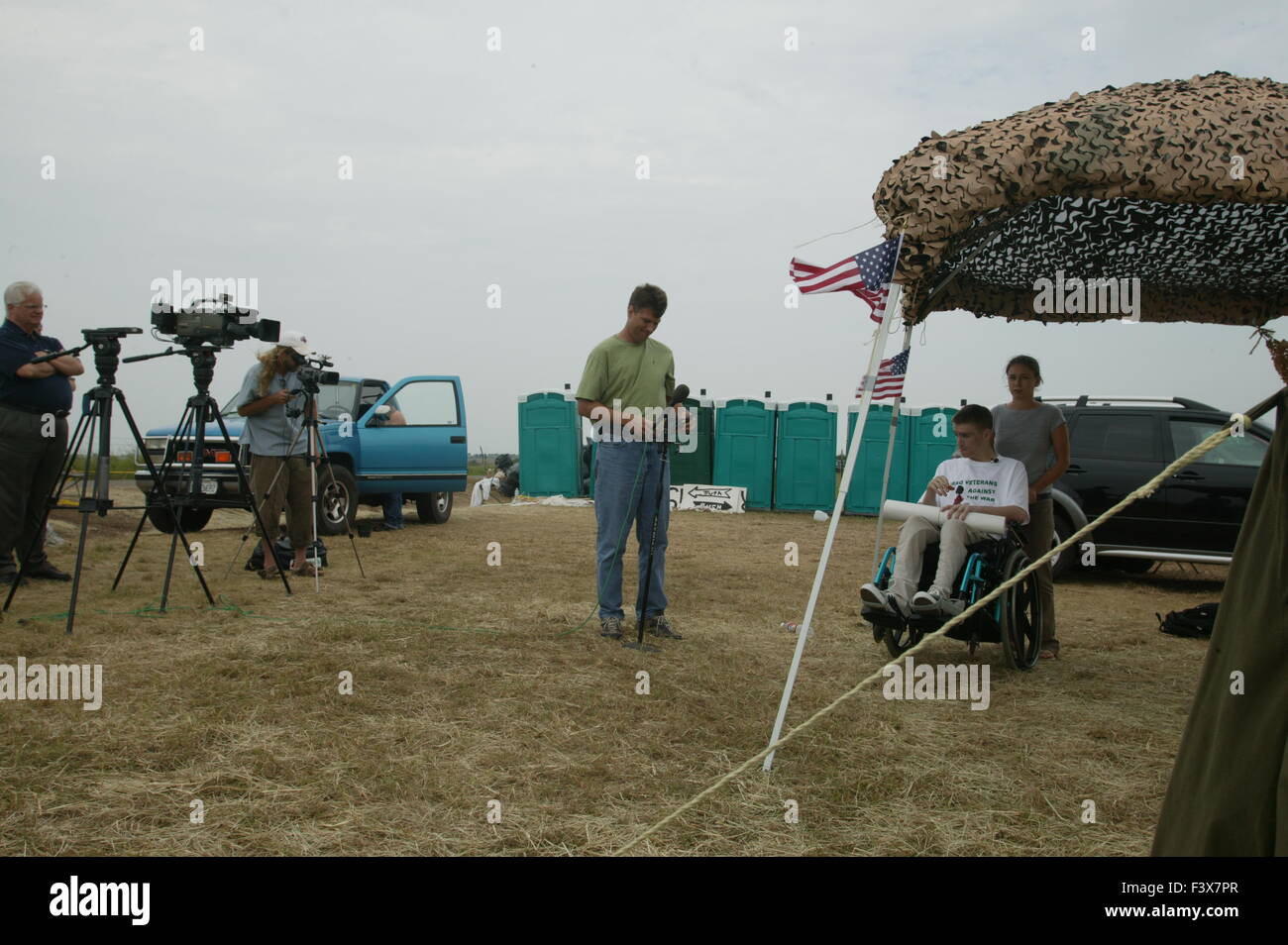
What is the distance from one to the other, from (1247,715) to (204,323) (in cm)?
590

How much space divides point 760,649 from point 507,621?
171cm

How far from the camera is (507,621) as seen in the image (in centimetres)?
628

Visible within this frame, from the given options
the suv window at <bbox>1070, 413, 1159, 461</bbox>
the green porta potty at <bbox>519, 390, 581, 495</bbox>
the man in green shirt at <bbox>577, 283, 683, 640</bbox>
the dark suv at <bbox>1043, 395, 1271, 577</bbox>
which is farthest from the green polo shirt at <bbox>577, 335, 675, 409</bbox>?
the green porta potty at <bbox>519, 390, 581, 495</bbox>

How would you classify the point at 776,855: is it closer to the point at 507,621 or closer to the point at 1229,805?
the point at 1229,805

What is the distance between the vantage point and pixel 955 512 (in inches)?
200

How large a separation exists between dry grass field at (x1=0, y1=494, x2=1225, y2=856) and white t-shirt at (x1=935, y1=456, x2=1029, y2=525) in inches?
38.4

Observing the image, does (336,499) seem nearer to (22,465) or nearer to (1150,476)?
(22,465)

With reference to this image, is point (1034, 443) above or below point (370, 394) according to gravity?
below

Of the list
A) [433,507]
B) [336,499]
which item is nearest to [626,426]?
[336,499]

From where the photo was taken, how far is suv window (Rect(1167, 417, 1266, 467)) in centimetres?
887

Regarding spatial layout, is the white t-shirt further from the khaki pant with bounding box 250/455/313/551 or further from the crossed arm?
the crossed arm

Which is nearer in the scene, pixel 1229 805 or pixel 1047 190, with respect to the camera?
pixel 1229 805

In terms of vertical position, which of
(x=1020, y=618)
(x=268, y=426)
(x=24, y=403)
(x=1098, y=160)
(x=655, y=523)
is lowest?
(x=1020, y=618)
